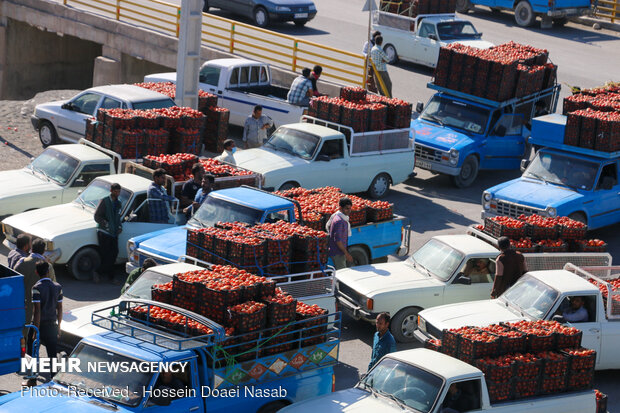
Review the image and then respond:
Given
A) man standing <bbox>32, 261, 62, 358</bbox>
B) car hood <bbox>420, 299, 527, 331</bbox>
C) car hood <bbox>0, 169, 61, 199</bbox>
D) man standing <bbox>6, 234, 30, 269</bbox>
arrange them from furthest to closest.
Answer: car hood <bbox>0, 169, 61, 199</bbox> → car hood <bbox>420, 299, 527, 331</bbox> → man standing <bbox>6, 234, 30, 269</bbox> → man standing <bbox>32, 261, 62, 358</bbox>

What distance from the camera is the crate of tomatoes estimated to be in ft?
35.1

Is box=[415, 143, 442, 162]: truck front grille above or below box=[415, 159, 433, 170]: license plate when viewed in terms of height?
above

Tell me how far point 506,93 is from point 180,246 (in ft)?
34.1

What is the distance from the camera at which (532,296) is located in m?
13.5

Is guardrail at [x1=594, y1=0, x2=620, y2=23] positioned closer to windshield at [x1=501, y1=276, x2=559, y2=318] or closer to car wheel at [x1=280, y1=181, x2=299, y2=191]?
car wheel at [x1=280, y1=181, x2=299, y2=191]

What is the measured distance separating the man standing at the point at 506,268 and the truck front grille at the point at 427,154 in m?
7.21

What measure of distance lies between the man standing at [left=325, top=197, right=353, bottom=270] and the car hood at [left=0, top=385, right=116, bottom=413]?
613 cm

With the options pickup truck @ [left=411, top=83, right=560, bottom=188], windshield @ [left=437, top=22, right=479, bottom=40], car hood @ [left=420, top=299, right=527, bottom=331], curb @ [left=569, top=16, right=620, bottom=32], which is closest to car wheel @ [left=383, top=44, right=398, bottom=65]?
windshield @ [left=437, top=22, right=479, bottom=40]

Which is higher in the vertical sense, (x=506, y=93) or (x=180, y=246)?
(x=506, y=93)

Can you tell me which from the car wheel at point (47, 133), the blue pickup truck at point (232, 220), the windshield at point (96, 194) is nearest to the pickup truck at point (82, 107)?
the car wheel at point (47, 133)

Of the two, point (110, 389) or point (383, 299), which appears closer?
point (110, 389)

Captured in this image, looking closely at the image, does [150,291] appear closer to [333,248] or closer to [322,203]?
[333,248]

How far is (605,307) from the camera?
13.5 m

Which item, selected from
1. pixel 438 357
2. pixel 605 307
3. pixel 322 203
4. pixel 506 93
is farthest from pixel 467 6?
pixel 438 357
